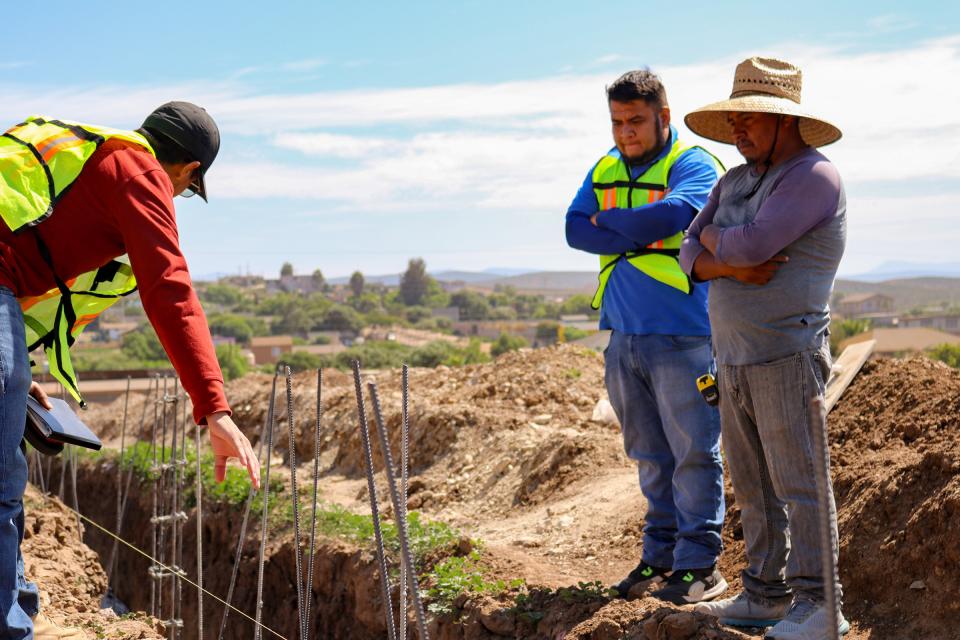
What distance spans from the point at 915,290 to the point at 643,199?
5594 inches

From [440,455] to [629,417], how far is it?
499cm

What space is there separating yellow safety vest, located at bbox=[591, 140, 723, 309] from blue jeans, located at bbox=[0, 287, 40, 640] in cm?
247

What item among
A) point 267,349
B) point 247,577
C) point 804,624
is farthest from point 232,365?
point 804,624

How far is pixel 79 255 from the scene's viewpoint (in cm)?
257

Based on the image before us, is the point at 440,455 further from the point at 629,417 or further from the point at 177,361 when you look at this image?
the point at 177,361

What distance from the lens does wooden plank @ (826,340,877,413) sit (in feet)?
19.2

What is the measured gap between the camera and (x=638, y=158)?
427 cm

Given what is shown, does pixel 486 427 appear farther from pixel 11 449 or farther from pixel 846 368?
pixel 11 449

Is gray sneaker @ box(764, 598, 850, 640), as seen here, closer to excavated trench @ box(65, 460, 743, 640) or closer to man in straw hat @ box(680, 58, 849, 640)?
man in straw hat @ box(680, 58, 849, 640)

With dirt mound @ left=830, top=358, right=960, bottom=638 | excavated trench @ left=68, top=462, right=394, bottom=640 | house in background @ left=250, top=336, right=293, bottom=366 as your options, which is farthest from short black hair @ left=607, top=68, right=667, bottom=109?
house in background @ left=250, top=336, right=293, bottom=366

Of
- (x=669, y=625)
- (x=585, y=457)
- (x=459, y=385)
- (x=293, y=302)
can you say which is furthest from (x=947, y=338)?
(x=293, y=302)

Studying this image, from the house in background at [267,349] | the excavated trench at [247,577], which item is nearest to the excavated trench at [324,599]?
the excavated trench at [247,577]

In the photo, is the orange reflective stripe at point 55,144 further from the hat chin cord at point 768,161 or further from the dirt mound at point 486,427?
the dirt mound at point 486,427

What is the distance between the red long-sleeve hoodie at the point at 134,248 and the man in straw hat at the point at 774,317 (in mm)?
1763
